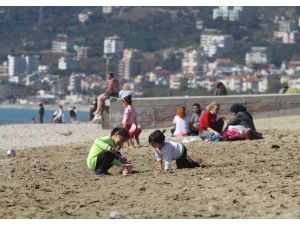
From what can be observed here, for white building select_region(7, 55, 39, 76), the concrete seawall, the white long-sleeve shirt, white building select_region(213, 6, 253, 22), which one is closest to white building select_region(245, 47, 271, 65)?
white building select_region(213, 6, 253, 22)

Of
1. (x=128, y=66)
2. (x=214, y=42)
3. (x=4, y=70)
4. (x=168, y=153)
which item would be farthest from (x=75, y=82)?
(x=168, y=153)

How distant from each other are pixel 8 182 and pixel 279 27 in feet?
477

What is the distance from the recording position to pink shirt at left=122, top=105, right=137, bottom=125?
57.3ft

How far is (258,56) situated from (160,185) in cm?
13237

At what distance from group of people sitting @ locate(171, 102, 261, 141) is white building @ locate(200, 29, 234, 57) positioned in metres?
130

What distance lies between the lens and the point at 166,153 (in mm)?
12867

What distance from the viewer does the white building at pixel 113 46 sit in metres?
142

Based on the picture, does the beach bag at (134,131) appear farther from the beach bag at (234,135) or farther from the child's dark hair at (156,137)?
the child's dark hair at (156,137)

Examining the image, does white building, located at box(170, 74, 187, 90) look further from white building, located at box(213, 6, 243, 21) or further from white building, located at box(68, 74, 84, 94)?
white building, located at box(213, 6, 243, 21)

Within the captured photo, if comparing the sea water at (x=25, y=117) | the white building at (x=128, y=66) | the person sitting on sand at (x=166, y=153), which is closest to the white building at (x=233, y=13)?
the white building at (x=128, y=66)

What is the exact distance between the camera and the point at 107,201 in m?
10.1

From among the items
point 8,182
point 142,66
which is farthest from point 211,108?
point 142,66

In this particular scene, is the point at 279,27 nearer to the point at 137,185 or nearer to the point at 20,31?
the point at 20,31

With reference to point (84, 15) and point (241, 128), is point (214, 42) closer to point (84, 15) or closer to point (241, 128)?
point (84, 15)
